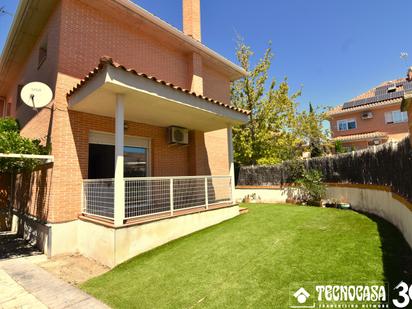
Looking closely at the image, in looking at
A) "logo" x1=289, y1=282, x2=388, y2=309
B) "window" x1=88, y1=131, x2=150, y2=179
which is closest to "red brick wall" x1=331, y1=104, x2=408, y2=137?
"window" x1=88, y1=131, x2=150, y2=179

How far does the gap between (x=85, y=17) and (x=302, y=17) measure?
10230mm

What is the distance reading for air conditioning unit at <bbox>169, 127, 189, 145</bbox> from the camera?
9.59 metres

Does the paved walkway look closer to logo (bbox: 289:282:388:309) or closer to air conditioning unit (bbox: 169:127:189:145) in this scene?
logo (bbox: 289:282:388:309)

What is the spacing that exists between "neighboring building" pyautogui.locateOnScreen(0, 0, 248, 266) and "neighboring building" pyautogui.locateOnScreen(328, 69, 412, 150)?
22.2 meters

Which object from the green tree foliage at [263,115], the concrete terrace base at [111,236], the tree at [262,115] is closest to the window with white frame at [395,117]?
the green tree foliage at [263,115]

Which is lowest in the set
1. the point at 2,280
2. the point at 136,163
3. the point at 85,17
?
the point at 2,280

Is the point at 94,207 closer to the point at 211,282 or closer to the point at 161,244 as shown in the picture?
the point at 161,244

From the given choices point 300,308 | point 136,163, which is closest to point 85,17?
point 136,163

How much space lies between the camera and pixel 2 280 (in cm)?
525

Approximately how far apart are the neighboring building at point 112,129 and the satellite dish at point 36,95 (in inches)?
8.3

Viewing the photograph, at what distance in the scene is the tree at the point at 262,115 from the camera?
18938mm

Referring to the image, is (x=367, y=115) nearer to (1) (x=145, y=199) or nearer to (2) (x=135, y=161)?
(2) (x=135, y=161)

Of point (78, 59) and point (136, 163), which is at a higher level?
point (78, 59)

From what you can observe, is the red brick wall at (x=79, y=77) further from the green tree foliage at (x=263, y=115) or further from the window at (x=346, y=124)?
the window at (x=346, y=124)
